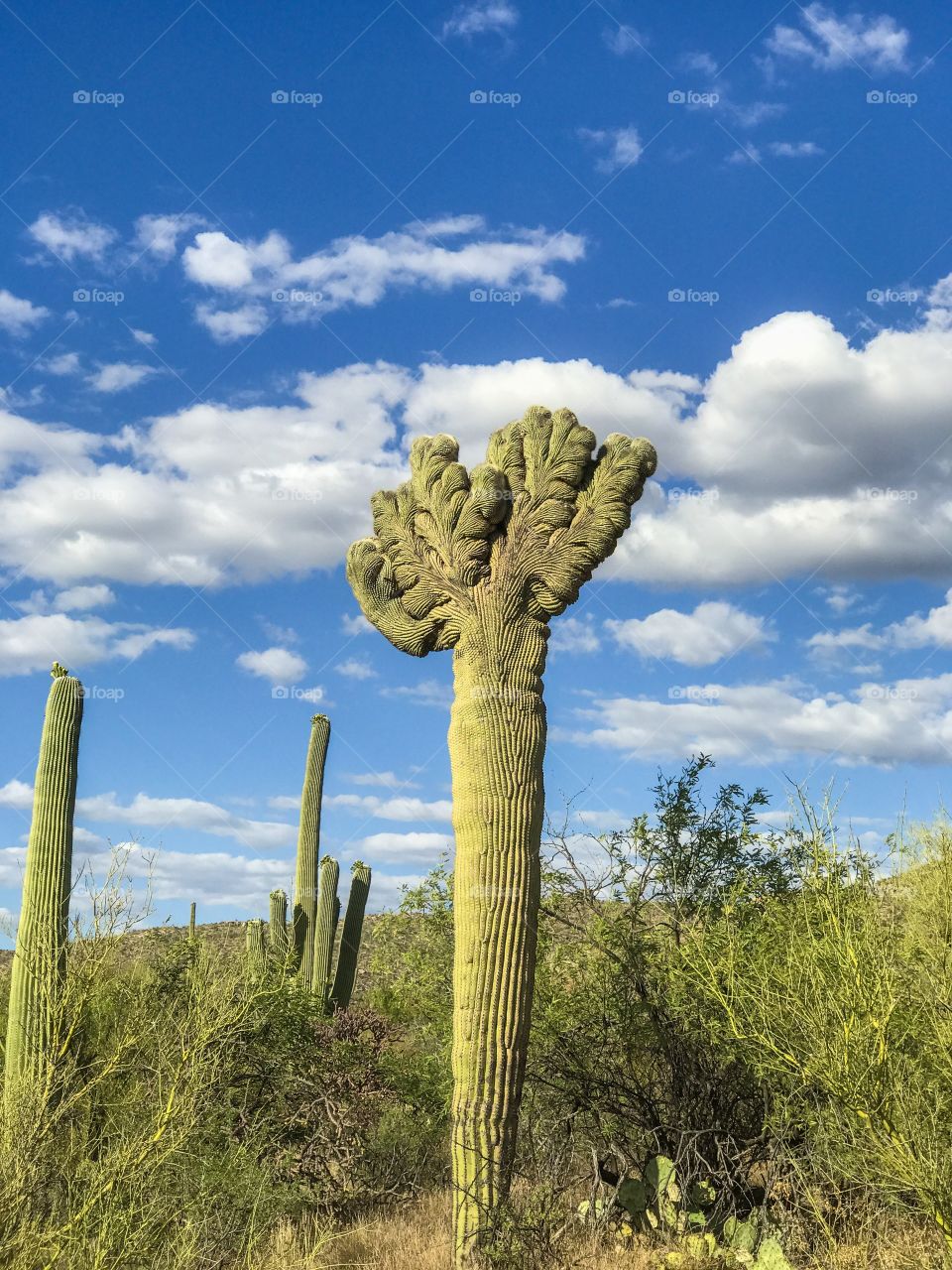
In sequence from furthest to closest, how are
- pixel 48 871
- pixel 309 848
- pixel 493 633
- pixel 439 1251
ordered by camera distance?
1. pixel 309 848
2. pixel 48 871
3. pixel 493 633
4. pixel 439 1251

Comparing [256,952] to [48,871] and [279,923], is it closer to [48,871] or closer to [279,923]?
[279,923]

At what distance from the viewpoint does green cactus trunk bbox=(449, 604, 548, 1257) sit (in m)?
8.46

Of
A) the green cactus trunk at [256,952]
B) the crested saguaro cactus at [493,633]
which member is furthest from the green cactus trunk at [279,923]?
the crested saguaro cactus at [493,633]

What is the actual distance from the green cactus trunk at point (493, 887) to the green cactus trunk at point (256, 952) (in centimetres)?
424

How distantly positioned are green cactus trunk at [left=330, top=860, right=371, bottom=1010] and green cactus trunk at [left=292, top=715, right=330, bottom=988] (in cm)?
43

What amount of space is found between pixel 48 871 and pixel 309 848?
6467 mm

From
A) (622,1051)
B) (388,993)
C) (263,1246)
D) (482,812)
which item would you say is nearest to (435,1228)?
(263,1246)

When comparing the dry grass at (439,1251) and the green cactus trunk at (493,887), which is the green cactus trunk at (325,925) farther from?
the green cactus trunk at (493,887)

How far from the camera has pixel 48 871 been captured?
35.6 ft

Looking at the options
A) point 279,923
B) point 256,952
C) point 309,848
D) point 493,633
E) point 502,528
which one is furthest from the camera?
point 309,848

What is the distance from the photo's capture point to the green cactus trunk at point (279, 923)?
1562cm

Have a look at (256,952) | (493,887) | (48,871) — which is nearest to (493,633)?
(493,887)

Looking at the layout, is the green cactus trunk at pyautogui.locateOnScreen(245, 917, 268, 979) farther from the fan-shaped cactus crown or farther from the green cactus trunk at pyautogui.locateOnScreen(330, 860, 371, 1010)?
the fan-shaped cactus crown

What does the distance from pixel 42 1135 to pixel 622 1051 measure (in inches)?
217
